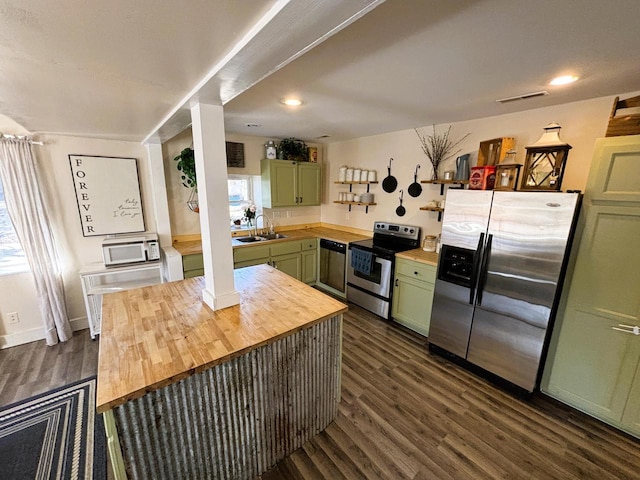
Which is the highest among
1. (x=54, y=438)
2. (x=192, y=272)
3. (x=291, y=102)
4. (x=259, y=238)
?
(x=291, y=102)

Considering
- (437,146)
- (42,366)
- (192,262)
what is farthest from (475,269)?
(42,366)

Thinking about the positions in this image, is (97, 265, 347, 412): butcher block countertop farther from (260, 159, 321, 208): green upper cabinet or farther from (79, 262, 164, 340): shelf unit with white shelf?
(260, 159, 321, 208): green upper cabinet

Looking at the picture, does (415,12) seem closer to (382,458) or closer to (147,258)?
(382,458)

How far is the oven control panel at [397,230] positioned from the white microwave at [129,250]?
9.23 ft

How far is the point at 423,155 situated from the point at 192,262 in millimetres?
3040

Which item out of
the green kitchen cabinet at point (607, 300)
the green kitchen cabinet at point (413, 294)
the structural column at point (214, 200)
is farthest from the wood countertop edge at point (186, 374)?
the green kitchen cabinet at point (607, 300)

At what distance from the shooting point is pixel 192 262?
9.79 feet

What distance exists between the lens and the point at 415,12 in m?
1.03

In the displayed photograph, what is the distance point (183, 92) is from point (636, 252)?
9.64 ft

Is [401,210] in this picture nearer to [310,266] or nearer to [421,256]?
[421,256]

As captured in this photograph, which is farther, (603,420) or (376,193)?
(376,193)

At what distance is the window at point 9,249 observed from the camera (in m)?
2.60

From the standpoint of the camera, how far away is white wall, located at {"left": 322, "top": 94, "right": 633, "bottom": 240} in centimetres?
215

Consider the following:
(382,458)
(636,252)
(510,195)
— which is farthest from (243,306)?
(636,252)
